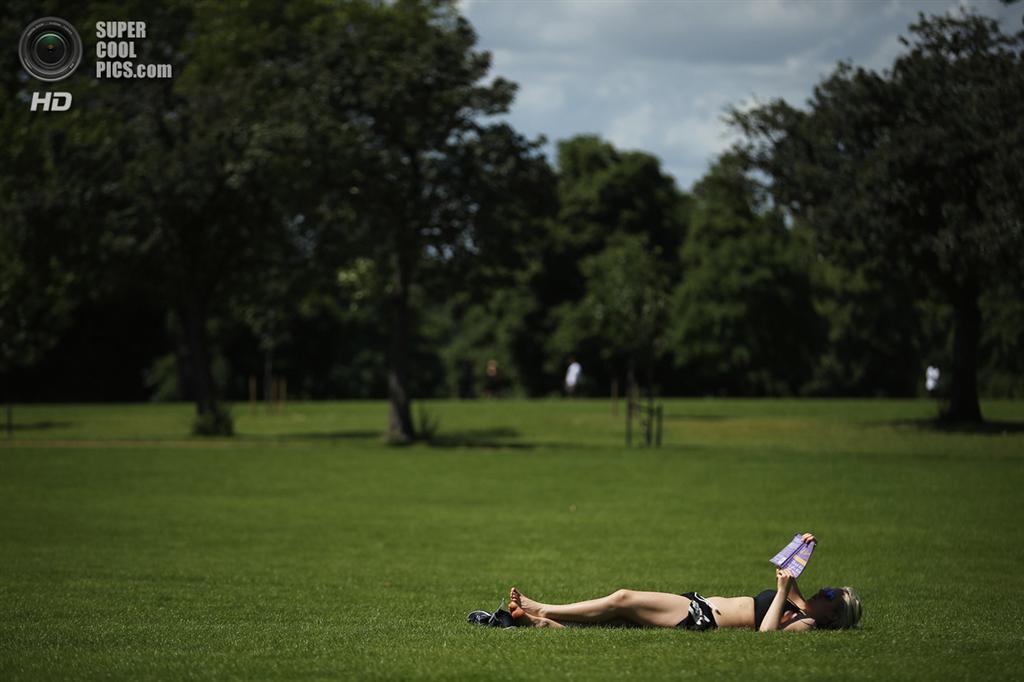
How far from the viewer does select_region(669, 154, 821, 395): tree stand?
84.5m

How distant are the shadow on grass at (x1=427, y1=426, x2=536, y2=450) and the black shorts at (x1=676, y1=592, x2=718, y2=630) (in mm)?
31607

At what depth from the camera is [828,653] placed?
9.96 m

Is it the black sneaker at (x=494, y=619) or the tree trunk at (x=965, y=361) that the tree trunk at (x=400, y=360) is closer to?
the tree trunk at (x=965, y=361)

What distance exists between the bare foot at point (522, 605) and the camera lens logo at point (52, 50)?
21206mm

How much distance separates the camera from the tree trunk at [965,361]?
47375 millimetres

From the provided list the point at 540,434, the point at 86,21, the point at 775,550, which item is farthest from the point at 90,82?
the point at 775,550

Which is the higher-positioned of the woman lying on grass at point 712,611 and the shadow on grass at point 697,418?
the shadow on grass at point 697,418

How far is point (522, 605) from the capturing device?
1173 cm

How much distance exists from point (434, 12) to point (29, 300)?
807 inches

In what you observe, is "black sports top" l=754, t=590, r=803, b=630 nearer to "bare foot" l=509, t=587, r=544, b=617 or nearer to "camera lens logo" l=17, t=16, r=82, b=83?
"bare foot" l=509, t=587, r=544, b=617

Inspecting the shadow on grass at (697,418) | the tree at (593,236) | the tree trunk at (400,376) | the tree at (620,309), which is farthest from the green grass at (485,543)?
the tree at (593,236)

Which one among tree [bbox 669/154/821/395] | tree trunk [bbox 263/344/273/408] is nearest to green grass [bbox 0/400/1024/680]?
tree trunk [bbox 263/344/273/408]

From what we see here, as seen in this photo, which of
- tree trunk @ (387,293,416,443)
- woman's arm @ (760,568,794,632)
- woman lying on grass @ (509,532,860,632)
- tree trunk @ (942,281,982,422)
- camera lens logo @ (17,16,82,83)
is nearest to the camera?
woman's arm @ (760,568,794,632)

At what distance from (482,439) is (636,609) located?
118ft
